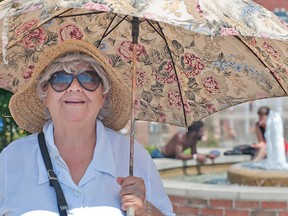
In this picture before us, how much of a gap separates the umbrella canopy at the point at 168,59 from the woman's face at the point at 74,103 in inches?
13.2

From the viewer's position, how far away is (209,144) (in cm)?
1766

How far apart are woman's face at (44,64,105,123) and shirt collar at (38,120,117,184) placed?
0.08m

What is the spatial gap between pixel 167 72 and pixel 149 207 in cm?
94

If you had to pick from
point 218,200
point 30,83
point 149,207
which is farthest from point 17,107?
point 218,200

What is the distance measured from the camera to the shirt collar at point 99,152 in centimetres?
274

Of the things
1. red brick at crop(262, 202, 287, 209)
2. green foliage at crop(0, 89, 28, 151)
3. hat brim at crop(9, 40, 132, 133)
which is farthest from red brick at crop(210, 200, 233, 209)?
hat brim at crop(9, 40, 132, 133)

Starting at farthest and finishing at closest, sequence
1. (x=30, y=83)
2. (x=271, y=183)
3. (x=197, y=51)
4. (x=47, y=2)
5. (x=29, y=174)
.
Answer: (x=271, y=183) → (x=197, y=51) → (x=30, y=83) → (x=29, y=174) → (x=47, y=2)

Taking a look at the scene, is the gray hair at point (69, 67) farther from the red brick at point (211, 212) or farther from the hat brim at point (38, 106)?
the red brick at point (211, 212)

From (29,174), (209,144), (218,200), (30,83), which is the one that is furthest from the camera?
(209,144)

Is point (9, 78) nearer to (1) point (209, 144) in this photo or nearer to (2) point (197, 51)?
(2) point (197, 51)

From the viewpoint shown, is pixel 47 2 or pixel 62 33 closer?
pixel 47 2

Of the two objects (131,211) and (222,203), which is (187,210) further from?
(131,211)

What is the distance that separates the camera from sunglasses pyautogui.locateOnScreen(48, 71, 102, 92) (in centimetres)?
275

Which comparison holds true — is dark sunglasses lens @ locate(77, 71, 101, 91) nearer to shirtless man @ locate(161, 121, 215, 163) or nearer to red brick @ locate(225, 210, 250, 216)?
red brick @ locate(225, 210, 250, 216)
